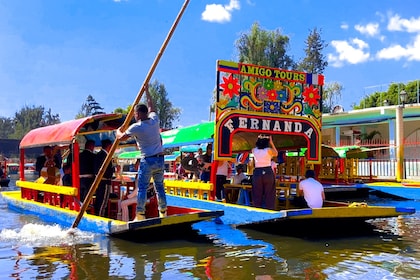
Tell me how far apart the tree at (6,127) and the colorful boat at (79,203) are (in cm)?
7717

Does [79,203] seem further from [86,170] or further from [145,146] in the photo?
[145,146]

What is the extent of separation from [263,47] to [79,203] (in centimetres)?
2960

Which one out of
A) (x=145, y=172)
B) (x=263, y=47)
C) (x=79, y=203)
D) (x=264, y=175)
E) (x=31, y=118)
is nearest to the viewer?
(x=145, y=172)

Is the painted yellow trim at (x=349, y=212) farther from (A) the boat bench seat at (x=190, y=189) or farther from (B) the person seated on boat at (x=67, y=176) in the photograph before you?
(B) the person seated on boat at (x=67, y=176)

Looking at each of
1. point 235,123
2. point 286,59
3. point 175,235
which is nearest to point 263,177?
point 235,123

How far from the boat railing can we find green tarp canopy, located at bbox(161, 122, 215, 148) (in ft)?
9.04

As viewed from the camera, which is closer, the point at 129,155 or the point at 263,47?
the point at 129,155

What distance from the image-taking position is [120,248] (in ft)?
22.0

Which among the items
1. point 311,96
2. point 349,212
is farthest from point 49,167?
point 349,212

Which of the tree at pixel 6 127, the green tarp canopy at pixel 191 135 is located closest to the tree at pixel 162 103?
the green tarp canopy at pixel 191 135

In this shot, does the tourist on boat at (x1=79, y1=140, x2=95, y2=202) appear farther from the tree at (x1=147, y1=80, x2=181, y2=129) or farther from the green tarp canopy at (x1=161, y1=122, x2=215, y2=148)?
the tree at (x1=147, y1=80, x2=181, y2=129)

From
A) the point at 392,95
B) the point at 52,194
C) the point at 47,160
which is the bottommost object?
the point at 52,194

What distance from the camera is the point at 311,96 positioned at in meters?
9.78

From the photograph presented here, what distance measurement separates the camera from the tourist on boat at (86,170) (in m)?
8.47
